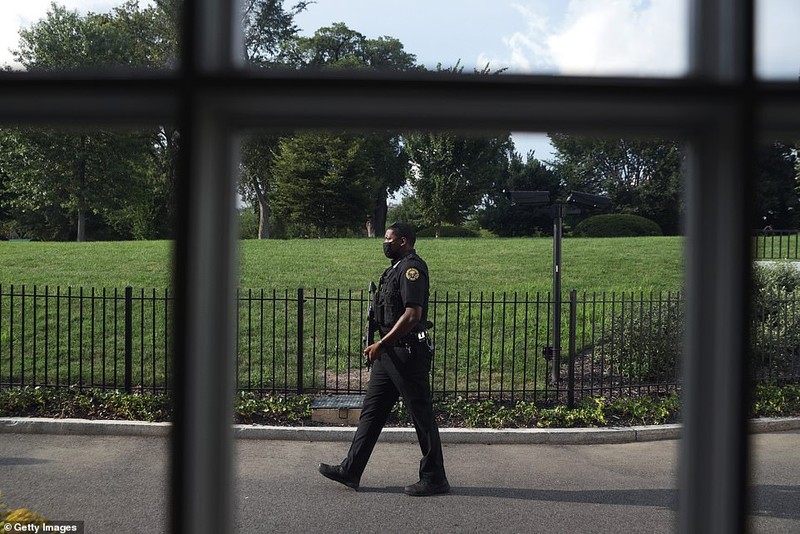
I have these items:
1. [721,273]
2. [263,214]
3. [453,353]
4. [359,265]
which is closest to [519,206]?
[359,265]

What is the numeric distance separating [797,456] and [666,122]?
19.9 ft

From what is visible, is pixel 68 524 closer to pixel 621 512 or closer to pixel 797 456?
pixel 621 512

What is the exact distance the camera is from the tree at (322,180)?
10.6m

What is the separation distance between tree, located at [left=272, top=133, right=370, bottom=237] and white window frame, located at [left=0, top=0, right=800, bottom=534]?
8.52 m

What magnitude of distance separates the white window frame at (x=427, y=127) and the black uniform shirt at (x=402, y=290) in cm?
359

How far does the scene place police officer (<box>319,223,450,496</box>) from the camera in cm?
448

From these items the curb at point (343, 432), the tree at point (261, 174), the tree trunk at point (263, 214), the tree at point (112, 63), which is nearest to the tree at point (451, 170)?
the tree at point (261, 174)

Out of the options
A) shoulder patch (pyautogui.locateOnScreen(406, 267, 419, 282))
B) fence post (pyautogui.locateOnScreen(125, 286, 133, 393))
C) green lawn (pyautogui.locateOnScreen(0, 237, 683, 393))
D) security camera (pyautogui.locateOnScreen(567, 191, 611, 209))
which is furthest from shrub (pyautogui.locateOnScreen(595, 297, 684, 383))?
fence post (pyautogui.locateOnScreen(125, 286, 133, 393))

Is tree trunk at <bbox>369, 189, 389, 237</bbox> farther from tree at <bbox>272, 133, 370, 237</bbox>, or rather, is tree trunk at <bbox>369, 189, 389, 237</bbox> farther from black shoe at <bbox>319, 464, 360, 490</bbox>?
black shoe at <bbox>319, 464, 360, 490</bbox>

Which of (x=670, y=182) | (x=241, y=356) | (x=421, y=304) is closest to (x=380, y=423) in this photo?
(x=421, y=304)

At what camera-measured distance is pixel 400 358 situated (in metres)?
4.48

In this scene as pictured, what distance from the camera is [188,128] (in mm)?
832

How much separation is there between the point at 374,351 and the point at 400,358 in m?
0.17

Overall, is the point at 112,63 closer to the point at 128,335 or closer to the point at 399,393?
the point at 399,393
